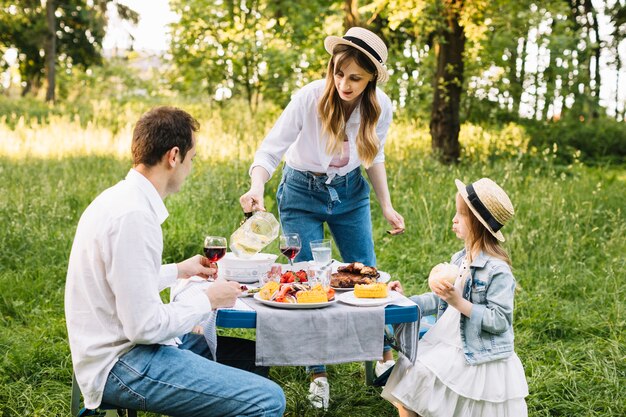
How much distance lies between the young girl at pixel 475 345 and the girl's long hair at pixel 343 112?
2.57ft

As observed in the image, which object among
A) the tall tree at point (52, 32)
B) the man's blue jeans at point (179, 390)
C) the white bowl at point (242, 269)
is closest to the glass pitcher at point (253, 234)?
the white bowl at point (242, 269)

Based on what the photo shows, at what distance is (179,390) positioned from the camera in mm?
2592

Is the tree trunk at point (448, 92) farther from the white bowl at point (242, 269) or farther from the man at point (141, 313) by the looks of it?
the man at point (141, 313)

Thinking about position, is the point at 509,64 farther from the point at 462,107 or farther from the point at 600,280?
the point at 600,280

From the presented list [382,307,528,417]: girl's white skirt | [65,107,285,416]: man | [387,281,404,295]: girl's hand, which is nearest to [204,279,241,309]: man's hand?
[65,107,285,416]: man

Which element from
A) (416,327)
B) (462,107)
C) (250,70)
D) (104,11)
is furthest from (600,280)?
(104,11)

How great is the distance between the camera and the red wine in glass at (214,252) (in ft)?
10.1

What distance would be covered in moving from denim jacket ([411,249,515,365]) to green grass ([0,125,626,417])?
1.16 m

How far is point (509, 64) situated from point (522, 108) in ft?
3.12

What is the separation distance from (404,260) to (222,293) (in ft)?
14.0

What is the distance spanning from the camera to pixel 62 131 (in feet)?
39.7

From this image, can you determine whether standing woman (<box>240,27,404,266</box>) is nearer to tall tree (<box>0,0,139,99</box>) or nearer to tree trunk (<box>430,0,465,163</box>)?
tree trunk (<box>430,0,465,163</box>)

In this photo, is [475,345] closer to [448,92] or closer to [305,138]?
[305,138]

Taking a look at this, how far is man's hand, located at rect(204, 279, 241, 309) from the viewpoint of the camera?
9.16 ft
